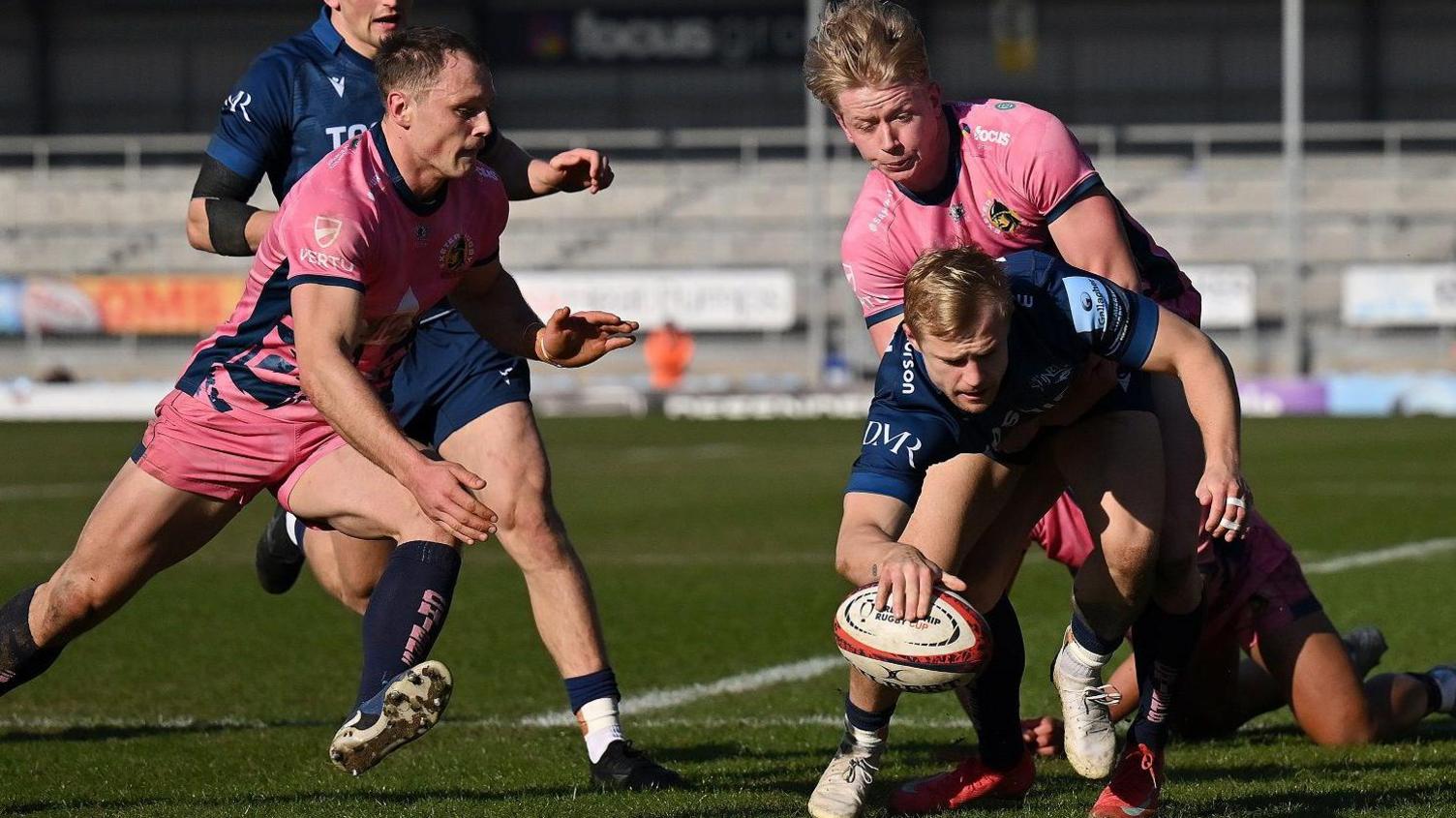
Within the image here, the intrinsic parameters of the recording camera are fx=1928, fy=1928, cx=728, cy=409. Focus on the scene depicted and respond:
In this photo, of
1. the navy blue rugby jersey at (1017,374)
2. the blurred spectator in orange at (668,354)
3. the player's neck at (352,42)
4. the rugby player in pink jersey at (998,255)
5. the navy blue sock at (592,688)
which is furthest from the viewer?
the blurred spectator in orange at (668,354)

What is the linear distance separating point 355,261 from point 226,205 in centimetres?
126

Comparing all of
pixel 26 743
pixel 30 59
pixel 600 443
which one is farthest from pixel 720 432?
pixel 30 59

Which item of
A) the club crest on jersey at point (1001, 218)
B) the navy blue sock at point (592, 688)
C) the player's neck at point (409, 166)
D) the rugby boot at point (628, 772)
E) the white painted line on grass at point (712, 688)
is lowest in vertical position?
the white painted line on grass at point (712, 688)

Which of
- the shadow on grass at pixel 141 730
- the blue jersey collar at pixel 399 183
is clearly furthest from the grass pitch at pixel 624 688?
the blue jersey collar at pixel 399 183

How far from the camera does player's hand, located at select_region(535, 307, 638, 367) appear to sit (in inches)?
205

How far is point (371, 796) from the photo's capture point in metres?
5.07

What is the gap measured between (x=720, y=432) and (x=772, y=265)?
12452 millimetres

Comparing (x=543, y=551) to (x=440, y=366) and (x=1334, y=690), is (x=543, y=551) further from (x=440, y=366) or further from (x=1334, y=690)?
(x=1334, y=690)

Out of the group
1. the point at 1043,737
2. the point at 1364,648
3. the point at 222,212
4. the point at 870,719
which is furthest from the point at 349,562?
the point at 1364,648

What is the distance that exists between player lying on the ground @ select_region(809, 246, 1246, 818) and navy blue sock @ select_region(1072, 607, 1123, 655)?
0.56 ft

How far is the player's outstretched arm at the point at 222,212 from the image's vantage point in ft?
18.8

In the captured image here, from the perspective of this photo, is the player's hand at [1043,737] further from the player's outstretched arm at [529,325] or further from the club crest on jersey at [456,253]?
the club crest on jersey at [456,253]

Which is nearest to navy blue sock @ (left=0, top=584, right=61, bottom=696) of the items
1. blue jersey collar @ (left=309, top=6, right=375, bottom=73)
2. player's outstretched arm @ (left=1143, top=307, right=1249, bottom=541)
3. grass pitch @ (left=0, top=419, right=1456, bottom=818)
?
grass pitch @ (left=0, top=419, right=1456, bottom=818)

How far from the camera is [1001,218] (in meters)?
5.18
